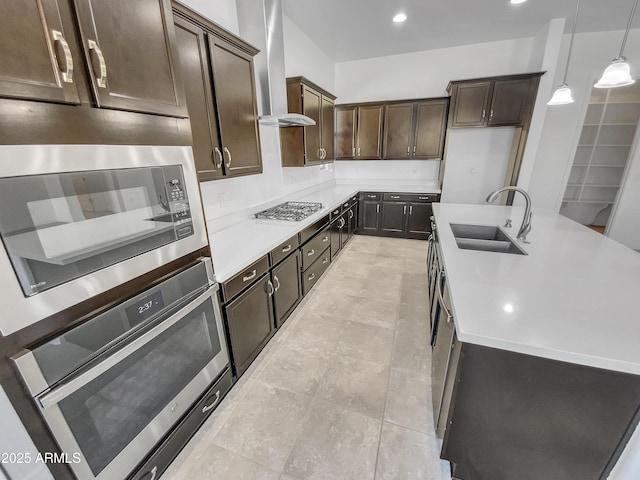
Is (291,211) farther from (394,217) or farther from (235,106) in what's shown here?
(394,217)

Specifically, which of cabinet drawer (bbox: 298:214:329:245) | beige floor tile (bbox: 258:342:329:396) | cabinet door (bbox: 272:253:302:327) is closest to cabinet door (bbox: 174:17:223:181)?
cabinet door (bbox: 272:253:302:327)

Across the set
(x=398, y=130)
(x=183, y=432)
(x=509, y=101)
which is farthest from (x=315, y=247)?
(x=509, y=101)

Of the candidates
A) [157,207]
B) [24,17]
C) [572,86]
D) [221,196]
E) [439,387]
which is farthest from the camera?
[572,86]

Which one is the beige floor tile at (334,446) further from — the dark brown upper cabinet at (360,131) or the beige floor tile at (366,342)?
the dark brown upper cabinet at (360,131)

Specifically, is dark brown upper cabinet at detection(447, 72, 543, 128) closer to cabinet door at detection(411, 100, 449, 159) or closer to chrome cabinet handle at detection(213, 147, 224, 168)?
cabinet door at detection(411, 100, 449, 159)

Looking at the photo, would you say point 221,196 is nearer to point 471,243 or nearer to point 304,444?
Result: point 304,444

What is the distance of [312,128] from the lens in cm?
322

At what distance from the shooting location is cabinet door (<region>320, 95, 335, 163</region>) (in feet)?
11.7

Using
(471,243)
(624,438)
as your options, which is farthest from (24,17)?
(471,243)

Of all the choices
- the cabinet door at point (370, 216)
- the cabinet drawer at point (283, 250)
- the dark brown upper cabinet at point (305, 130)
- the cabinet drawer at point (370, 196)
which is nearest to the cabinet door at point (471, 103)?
the cabinet drawer at point (370, 196)

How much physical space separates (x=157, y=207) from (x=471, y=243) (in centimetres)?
204

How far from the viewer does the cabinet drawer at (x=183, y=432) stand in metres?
1.15

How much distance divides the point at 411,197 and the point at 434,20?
2.21m

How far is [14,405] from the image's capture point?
2.39 feet
